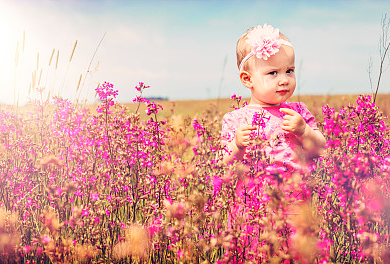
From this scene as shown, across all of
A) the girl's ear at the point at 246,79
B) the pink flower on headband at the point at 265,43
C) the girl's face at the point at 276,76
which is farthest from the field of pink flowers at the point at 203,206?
the pink flower on headband at the point at 265,43

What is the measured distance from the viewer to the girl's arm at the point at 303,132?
311 centimetres

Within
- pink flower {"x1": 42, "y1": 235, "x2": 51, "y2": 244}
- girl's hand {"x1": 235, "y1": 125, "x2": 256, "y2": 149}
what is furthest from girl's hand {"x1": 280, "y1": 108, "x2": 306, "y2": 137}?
pink flower {"x1": 42, "y1": 235, "x2": 51, "y2": 244}

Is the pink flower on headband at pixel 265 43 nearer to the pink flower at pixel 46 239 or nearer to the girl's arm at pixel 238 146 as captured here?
the girl's arm at pixel 238 146

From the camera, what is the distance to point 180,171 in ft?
9.07

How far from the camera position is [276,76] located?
10.6 feet

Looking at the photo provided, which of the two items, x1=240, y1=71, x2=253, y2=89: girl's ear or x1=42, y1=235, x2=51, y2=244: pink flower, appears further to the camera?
x1=240, y1=71, x2=253, y2=89: girl's ear

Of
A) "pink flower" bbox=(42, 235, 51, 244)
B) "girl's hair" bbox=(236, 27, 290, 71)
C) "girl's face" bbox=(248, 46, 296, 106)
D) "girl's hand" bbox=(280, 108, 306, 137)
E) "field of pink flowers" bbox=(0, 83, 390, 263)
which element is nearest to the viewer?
"field of pink flowers" bbox=(0, 83, 390, 263)

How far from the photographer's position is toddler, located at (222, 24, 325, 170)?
3148 mm

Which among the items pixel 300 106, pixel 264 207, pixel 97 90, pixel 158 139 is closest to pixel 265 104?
pixel 300 106

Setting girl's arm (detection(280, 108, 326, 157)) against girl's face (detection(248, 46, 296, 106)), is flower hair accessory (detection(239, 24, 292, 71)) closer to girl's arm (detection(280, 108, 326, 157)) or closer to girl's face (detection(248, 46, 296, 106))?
girl's face (detection(248, 46, 296, 106))

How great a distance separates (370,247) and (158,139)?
1.85 metres

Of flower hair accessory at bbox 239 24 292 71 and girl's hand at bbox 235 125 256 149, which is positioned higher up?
flower hair accessory at bbox 239 24 292 71

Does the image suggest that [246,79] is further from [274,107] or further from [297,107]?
[297,107]

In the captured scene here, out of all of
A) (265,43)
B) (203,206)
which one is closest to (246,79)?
(265,43)
